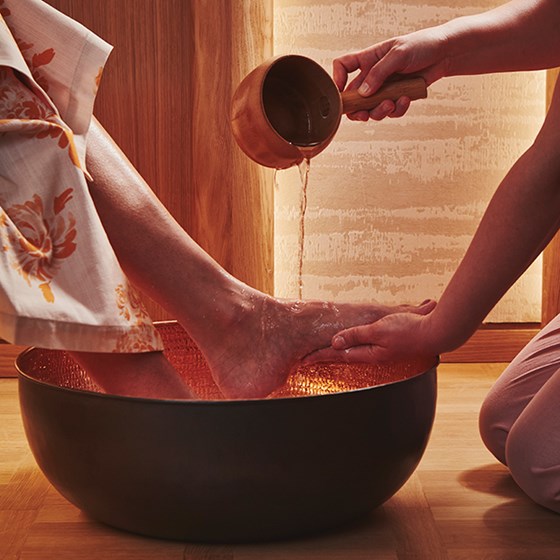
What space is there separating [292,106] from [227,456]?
2.10 feet

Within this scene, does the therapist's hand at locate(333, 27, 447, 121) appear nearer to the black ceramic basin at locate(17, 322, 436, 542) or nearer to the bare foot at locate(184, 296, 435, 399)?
the bare foot at locate(184, 296, 435, 399)

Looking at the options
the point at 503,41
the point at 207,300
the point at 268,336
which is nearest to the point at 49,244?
the point at 207,300

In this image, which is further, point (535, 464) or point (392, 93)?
point (392, 93)

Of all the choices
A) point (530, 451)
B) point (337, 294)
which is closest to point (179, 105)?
point (337, 294)

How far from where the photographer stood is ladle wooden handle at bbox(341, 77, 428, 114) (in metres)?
1.33

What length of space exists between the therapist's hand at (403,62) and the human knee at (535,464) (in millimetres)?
483

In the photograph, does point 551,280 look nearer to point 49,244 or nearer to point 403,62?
point 403,62

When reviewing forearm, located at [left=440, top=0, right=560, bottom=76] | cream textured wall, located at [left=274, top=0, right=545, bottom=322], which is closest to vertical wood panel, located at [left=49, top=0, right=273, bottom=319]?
cream textured wall, located at [left=274, top=0, right=545, bottom=322]

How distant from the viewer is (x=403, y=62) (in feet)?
4.33

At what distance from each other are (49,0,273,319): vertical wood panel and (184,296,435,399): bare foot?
0.68 meters

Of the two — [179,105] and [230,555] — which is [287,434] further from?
[179,105]

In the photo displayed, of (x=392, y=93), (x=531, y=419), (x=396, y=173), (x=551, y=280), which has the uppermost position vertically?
(x=392, y=93)

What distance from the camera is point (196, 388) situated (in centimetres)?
143

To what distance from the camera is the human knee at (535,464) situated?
1.13 meters
